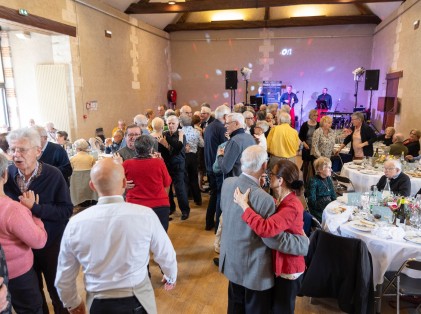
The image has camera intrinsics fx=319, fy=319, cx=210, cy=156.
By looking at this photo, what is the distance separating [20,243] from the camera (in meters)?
1.83

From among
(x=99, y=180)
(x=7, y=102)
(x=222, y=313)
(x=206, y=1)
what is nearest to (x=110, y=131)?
(x=7, y=102)

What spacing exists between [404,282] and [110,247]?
2557mm

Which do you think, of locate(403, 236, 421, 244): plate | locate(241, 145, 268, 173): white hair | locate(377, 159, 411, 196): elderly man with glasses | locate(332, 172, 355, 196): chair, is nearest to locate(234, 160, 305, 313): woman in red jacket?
locate(241, 145, 268, 173): white hair

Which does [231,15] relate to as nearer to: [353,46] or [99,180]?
[353,46]

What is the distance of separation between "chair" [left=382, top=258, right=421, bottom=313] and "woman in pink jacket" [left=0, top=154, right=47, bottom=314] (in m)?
2.64

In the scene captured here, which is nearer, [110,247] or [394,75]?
[110,247]

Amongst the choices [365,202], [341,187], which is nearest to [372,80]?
[341,187]

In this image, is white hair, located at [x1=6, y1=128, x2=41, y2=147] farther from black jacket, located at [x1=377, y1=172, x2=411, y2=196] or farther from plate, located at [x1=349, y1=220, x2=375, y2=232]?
black jacket, located at [x1=377, y1=172, x2=411, y2=196]

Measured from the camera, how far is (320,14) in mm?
12086

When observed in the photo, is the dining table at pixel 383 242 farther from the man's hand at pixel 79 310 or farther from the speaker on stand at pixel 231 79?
the speaker on stand at pixel 231 79

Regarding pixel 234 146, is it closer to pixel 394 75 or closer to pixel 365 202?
pixel 365 202

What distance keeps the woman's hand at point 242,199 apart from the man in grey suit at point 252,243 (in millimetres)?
29

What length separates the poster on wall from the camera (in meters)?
12.4

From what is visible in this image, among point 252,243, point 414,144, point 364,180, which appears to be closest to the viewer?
point 252,243
